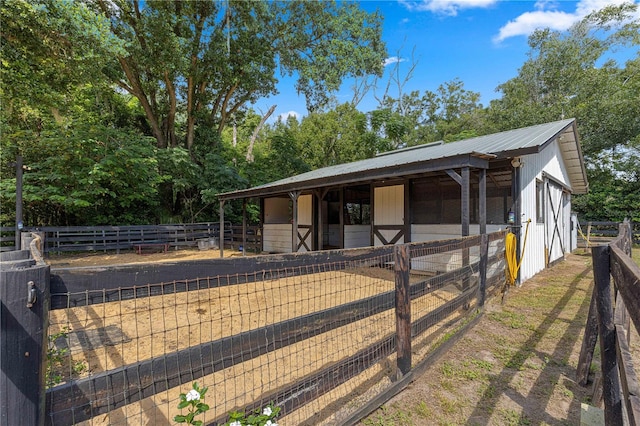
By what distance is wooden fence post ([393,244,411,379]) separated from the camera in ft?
7.96

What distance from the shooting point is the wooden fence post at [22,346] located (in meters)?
0.91

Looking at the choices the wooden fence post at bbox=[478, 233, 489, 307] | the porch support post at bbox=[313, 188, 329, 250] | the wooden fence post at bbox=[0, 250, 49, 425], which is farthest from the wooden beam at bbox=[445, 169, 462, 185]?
the wooden fence post at bbox=[0, 250, 49, 425]

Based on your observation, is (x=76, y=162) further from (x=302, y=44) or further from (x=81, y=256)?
(x=302, y=44)

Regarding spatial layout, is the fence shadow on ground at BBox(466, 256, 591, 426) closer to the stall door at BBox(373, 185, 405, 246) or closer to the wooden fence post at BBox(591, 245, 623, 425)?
the wooden fence post at BBox(591, 245, 623, 425)

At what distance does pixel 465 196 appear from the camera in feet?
17.2

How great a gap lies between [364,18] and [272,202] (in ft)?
37.6

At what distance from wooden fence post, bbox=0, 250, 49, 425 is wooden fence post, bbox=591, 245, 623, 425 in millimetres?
2373

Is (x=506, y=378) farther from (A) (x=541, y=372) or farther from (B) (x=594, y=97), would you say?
(B) (x=594, y=97)

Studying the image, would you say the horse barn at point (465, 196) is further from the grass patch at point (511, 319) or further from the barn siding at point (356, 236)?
the grass patch at point (511, 319)

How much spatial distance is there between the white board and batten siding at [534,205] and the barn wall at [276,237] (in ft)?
24.3

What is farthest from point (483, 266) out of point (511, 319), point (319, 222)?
point (319, 222)

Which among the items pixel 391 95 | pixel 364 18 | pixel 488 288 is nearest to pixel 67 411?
pixel 488 288

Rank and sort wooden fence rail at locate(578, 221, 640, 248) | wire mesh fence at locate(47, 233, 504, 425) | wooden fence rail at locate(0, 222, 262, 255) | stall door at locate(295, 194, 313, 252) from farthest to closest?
wooden fence rail at locate(578, 221, 640, 248) → wooden fence rail at locate(0, 222, 262, 255) → stall door at locate(295, 194, 313, 252) → wire mesh fence at locate(47, 233, 504, 425)

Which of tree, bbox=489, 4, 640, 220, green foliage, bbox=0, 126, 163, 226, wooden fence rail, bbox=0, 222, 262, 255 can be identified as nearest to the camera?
green foliage, bbox=0, 126, 163, 226
